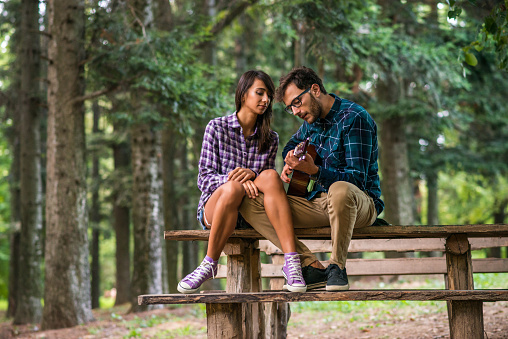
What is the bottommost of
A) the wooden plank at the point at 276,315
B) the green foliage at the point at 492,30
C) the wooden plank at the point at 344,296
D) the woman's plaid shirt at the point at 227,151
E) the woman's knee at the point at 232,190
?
the wooden plank at the point at 276,315

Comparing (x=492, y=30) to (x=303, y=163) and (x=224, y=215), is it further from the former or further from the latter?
(x=224, y=215)

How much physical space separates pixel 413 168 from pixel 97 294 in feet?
37.4

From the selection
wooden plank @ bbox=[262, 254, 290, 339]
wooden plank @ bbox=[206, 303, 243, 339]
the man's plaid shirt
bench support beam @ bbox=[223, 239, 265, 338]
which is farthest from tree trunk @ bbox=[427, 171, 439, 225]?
wooden plank @ bbox=[206, 303, 243, 339]

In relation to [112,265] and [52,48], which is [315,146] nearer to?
[52,48]

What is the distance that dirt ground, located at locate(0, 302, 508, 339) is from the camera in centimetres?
616

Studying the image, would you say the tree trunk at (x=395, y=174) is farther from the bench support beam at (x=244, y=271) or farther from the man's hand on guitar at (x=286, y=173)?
the man's hand on guitar at (x=286, y=173)

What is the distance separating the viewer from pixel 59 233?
8.60 m

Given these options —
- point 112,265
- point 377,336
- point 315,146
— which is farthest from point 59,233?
point 112,265

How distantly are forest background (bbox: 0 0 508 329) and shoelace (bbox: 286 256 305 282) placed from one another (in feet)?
6.03

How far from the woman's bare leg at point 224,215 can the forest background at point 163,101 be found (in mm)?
1863

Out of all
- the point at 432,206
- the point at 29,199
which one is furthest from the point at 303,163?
the point at 432,206

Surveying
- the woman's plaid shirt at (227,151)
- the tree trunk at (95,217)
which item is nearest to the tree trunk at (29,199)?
the tree trunk at (95,217)

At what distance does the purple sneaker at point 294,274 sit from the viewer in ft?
11.0

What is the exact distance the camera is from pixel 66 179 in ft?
28.4
